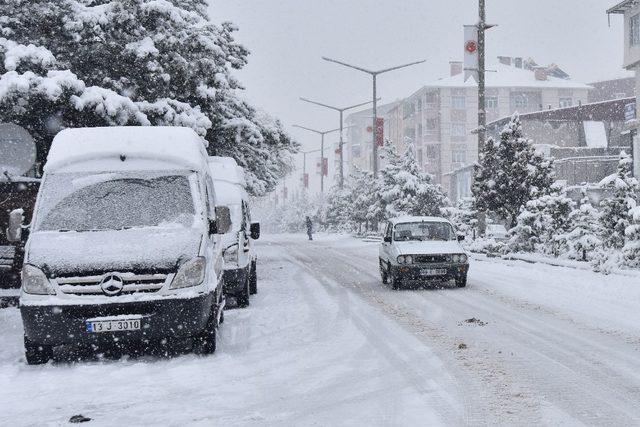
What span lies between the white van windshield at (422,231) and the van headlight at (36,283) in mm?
9781

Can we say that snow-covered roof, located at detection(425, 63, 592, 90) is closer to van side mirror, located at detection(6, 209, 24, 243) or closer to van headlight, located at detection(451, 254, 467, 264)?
van headlight, located at detection(451, 254, 467, 264)

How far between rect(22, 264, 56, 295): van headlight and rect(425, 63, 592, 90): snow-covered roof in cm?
7831

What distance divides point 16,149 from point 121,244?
8.74 meters

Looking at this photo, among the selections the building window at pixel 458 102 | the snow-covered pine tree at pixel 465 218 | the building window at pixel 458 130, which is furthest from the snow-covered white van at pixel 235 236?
the building window at pixel 458 130

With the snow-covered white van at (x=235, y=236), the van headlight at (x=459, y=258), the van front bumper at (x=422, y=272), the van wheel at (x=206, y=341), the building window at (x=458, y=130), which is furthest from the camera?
the building window at (x=458, y=130)

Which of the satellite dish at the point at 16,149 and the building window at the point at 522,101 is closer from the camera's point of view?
the satellite dish at the point at 16,149

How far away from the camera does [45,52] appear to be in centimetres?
1309

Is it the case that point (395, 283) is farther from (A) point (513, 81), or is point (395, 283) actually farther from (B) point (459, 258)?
(A) point (513, 81)

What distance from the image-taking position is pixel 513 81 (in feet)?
275

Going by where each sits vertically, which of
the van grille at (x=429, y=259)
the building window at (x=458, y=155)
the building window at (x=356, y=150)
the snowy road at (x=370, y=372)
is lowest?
the snowy road at (x=370, y=372)

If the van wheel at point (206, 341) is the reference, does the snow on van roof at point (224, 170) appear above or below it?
above

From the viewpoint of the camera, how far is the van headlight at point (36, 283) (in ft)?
24.5

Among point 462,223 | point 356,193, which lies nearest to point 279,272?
point 462,223

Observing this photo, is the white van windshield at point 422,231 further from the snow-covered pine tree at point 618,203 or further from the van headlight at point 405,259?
the snow-covered pine tree at point 618,203
